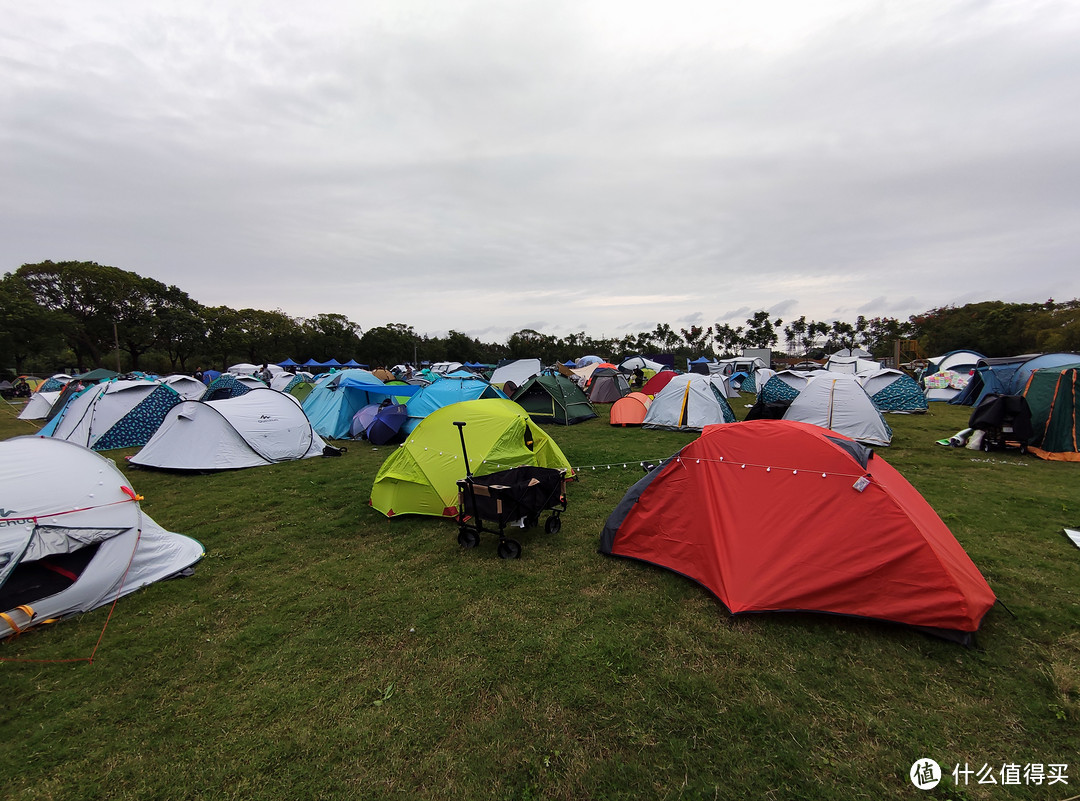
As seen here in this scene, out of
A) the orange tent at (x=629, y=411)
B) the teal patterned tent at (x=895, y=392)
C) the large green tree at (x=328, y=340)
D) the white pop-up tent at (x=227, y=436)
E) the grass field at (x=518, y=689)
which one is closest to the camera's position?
the grass field at (x=518, y=689)

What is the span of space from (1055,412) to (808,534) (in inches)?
407

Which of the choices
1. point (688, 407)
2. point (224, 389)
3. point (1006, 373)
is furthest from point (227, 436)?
point (1006, 373)

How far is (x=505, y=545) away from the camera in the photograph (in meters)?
5.27

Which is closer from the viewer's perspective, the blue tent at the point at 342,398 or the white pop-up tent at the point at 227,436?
the white pop-up tent at the point at 227,436

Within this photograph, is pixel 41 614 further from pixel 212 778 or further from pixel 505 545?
pixel 505 545

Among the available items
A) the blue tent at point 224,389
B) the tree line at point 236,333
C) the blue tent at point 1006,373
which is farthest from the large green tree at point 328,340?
the blue tent at point 1006,373

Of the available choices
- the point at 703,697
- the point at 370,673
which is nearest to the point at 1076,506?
the point at 703,697

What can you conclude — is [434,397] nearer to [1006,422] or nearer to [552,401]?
[552,401]

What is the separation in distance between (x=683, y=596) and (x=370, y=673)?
2.92 meters

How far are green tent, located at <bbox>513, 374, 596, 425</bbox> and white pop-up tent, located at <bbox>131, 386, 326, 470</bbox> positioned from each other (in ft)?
25.8

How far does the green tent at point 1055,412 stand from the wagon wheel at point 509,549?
470 inches

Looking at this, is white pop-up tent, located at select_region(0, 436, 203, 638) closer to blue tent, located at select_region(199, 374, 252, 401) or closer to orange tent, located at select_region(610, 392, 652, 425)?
orange tent, located at select_region(610, 392, 652, 425)

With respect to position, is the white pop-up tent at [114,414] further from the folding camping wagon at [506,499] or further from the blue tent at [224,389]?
the folding camping wagon at [506,499]

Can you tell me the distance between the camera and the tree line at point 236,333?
33062mm
